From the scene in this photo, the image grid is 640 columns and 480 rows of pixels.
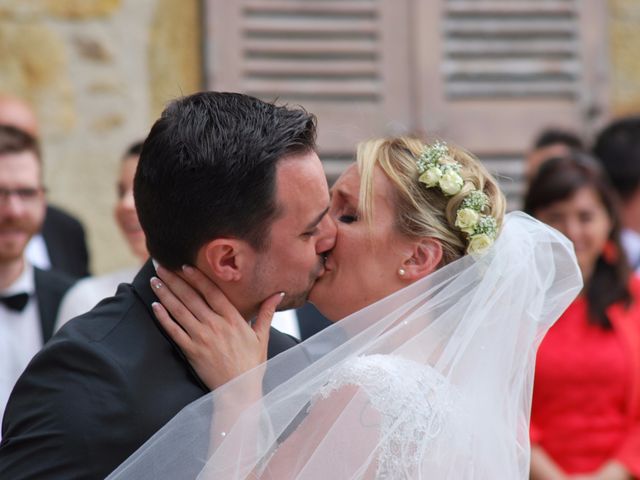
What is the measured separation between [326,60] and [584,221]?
1.96 meters

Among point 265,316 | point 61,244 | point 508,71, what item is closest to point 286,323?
point 265,316

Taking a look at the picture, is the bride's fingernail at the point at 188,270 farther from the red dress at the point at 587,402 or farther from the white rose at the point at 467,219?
the red dress at the point at 587,402

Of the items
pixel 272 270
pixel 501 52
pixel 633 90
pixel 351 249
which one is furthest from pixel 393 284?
pixel 633 90

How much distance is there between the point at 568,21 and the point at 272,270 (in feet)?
13.9

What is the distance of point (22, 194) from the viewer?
5.07 m

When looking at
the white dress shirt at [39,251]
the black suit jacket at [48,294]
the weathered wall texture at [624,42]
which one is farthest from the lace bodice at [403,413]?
the weathered wall texture at [624,42]

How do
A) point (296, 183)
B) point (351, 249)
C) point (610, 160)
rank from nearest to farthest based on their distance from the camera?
point (296, 183) < point (351, 249) < point (610, 160)

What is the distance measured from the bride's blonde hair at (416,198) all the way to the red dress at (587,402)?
62.4 inches

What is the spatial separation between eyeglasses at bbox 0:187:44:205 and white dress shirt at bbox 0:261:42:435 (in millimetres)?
313

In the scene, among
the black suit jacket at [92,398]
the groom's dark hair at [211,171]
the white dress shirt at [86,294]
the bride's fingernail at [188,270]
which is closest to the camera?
the black suit jacket at [92,398]

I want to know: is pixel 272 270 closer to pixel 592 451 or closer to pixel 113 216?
pixel 592 451

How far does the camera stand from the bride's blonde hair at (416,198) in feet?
11.1

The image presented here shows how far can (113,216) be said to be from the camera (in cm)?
634

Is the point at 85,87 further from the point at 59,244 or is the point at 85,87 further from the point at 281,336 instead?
the point at 281,336
